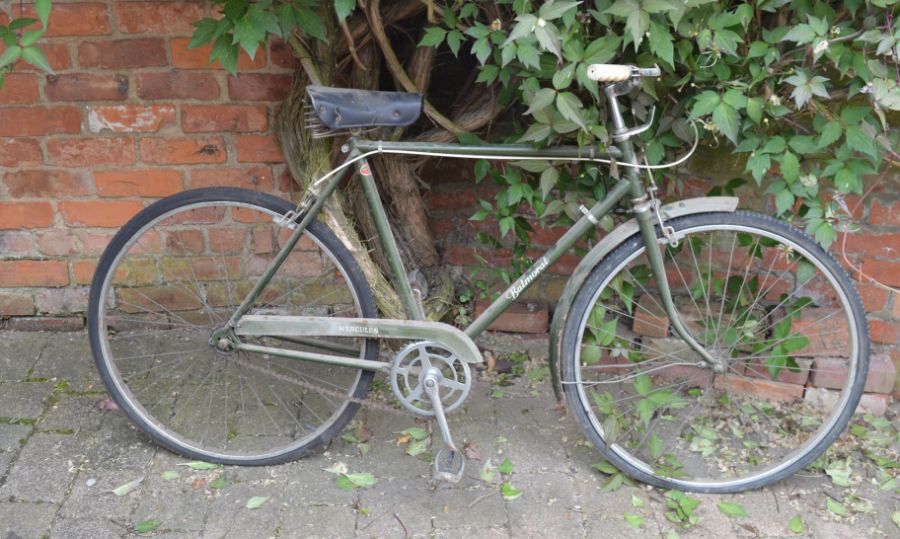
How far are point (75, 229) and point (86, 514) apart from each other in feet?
4.11

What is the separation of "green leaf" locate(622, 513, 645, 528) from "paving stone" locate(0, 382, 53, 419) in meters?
2.10

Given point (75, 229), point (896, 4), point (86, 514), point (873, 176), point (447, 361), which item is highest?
point (896, 4)

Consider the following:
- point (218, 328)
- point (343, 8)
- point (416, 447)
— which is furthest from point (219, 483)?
point (343, 8)

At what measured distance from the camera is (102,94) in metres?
3.00

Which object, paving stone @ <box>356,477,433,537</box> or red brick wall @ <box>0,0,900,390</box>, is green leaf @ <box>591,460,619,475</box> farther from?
red brick wall @ <box>0,0,900,390</box>

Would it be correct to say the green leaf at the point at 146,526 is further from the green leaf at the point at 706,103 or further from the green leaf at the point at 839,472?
the green leaf at the point at 839,472

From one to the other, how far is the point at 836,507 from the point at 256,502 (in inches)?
73.2

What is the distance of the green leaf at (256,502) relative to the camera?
99.6 inches

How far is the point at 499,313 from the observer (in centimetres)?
267

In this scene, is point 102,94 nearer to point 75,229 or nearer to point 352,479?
point 75,229

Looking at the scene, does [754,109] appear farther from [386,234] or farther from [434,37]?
[386,234]

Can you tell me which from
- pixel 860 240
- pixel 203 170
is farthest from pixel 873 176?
pixel 203 170

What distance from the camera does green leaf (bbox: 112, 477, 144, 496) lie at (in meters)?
2.56

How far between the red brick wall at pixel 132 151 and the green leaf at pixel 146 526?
1270 millimetres
